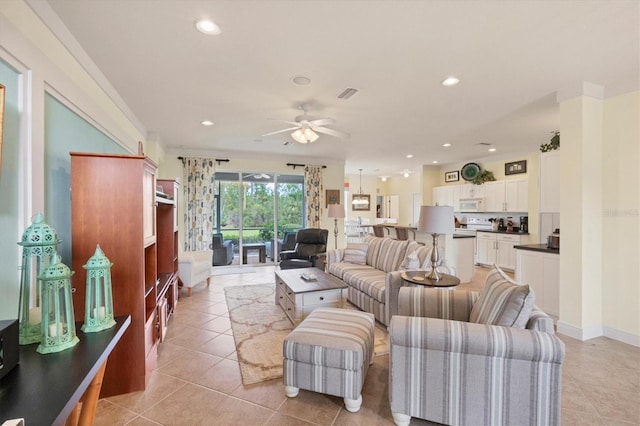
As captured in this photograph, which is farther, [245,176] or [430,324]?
[245,176]

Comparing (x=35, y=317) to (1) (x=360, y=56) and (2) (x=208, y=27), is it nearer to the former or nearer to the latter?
(2) (x=208, y=27)

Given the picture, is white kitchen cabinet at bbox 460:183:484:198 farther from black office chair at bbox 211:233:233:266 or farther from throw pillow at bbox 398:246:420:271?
black office chair at bbox 211:233:233:266

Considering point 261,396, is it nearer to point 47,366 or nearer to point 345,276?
point 47,366

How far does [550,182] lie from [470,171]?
374 centimetres

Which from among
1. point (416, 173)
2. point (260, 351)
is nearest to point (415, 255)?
point (260, 351)

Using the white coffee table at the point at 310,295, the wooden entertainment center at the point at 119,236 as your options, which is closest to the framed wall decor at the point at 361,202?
the white coffee table at the point at 310,295

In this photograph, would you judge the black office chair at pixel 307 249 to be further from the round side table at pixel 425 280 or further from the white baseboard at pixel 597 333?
the white baseboard at pixel 597 333

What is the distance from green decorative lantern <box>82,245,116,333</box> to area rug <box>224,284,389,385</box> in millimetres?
1178

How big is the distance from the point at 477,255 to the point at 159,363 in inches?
273

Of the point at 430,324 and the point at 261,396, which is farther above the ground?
the point at 430,324

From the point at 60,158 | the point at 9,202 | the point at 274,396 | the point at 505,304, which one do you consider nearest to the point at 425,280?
the point at 505,304

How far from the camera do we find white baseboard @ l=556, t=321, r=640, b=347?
294cm

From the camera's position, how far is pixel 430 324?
1.70 m

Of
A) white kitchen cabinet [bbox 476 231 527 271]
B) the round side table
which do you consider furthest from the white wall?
white kitchen cabinet [bbox 476 231 527 271]
